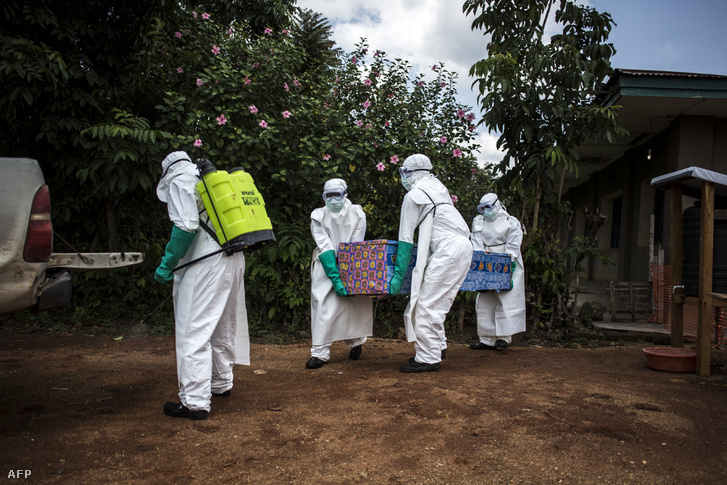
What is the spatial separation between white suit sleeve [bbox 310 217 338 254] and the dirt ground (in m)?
1.15

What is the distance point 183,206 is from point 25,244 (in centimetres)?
89

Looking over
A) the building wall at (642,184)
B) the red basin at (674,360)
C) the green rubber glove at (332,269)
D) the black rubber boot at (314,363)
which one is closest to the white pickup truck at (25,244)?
the green rubber glove at (332,269)

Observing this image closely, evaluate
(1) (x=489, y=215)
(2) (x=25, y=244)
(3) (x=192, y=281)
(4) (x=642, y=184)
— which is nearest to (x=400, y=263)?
(3) (x=192, y=281)

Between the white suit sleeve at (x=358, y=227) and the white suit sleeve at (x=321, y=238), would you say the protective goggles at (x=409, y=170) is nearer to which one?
the white suit sleeve at (x=358, y=227)

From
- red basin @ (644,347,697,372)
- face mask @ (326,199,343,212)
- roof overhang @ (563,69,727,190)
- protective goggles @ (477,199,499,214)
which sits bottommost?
red basin @ (644,347,697,372)

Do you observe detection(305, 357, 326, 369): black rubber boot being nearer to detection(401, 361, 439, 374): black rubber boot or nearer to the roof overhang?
detection(401, 361, 439, 374): black rubber boot

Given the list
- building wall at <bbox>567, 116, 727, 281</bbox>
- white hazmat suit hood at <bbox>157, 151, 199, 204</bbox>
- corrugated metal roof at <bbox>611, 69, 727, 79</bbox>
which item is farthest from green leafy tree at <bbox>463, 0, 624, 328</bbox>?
white hazmat suit hood at <bbox>157, 151, 199, 204</bbox>

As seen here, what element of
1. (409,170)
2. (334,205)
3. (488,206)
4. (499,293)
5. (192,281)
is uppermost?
(409,170)

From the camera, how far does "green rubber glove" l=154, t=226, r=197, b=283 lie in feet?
11.4

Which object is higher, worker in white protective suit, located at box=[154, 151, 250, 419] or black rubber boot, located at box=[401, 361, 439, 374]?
worker in white protective suit, located at box=[154, 151, 250, 419]

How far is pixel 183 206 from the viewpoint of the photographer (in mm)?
3523

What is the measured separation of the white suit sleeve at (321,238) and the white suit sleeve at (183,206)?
1809 mm

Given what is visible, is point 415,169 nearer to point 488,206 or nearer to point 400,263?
point 400,263

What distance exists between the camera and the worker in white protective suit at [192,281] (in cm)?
351
